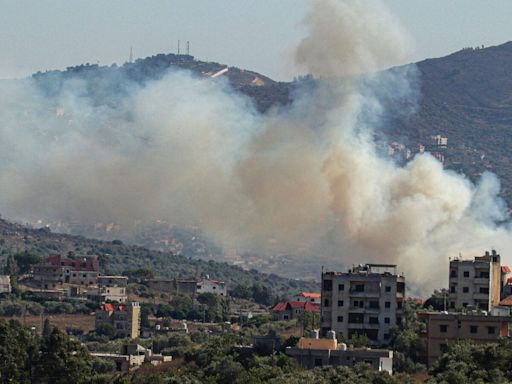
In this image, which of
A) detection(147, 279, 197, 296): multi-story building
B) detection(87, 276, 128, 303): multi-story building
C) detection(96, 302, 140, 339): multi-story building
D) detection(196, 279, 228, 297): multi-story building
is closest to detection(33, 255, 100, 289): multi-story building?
detection(87, 276, 128, 303): multi-story building

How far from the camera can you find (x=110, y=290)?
511ft

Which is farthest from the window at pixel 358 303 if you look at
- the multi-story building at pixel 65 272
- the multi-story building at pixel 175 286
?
the multi-story building at pixel 175 286

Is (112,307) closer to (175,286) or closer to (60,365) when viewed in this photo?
(175,286)

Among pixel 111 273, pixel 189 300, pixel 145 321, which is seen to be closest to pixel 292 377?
pixel 145 321

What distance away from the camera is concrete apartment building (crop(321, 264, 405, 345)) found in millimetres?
95250

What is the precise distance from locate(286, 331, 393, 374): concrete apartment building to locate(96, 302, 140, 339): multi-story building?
4827 centimetres

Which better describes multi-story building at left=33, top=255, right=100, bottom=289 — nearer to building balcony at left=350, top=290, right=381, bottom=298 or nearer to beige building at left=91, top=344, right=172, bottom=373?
beige building at left=91, top=344, right=172, bottom=373

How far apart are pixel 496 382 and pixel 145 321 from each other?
7319 centimetres

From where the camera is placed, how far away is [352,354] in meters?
85.6

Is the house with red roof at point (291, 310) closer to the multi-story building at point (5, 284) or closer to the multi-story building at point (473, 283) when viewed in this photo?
the multi-story building at point (473, 283)

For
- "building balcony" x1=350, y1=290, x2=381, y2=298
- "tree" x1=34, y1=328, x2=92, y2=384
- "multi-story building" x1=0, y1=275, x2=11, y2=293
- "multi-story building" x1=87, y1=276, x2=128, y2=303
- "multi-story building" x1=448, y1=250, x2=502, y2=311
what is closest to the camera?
"tree" x1=34, y1=328, x2=92, y2=384

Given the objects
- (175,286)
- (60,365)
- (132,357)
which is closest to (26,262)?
(175,286)

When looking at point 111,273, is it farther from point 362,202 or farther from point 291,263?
point 362,202

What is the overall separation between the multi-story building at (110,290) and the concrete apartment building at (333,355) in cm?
6373
